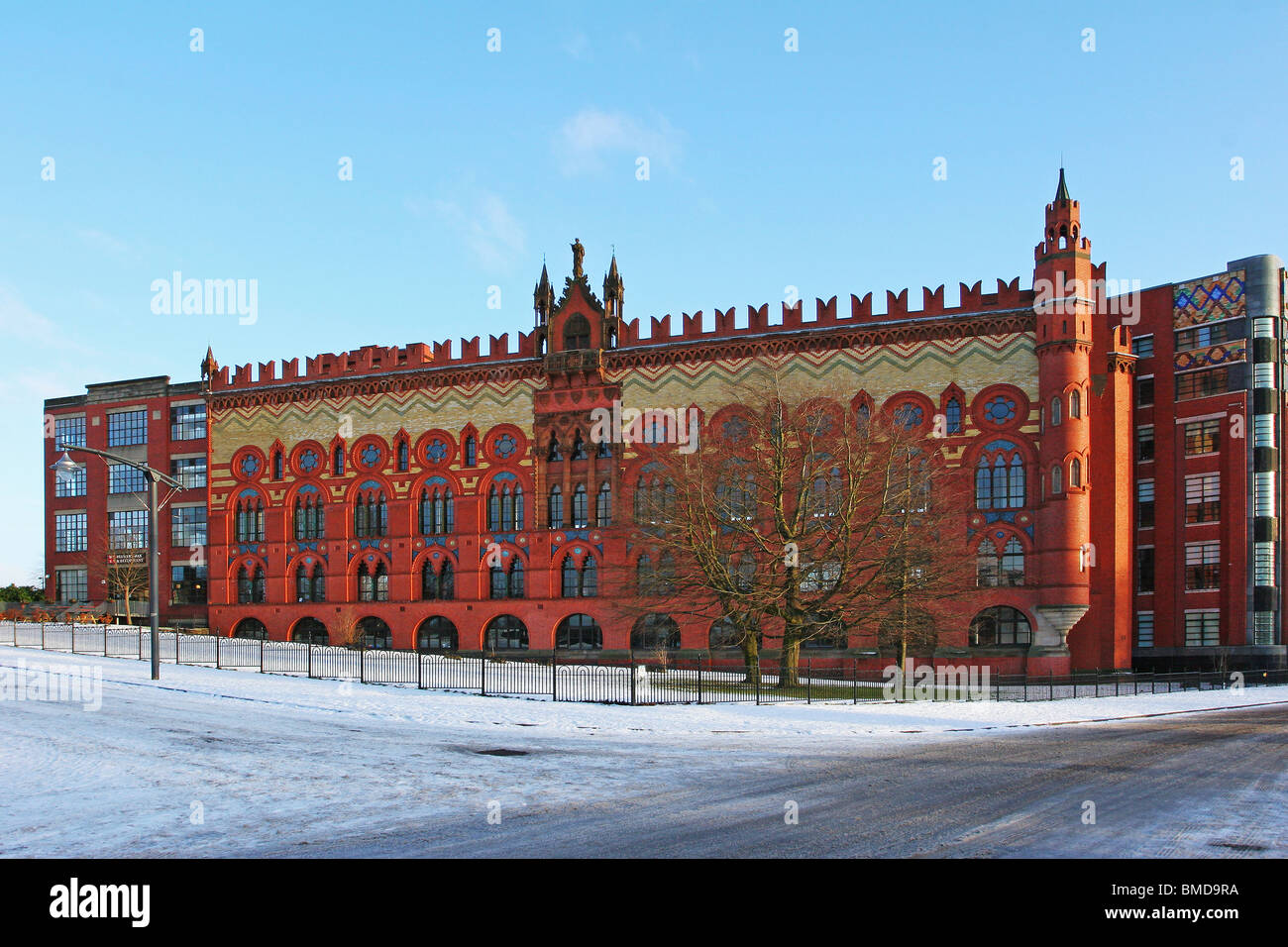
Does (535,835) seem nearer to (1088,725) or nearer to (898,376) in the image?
(1088,725)

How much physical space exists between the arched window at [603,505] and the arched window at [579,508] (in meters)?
0.66

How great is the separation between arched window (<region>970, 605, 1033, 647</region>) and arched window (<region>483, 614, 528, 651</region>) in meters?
20.8

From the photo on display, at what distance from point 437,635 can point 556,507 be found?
8.96 meters

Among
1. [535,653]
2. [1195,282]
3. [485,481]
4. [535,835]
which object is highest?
[1195,282]

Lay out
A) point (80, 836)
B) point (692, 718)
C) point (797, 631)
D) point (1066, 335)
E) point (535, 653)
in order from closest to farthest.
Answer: point (80, 836) < point (692, 718) < point (797, 631) < point (1066, 335) < point (535, 653)

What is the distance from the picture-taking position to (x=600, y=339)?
178 ft

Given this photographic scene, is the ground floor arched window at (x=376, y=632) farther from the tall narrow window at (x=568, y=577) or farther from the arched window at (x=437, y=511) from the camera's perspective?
the tall narrow window at (x=568, y=577)

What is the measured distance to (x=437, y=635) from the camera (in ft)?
185

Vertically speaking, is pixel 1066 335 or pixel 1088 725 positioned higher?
pixel 1066 335

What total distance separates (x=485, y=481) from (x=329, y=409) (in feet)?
33.5

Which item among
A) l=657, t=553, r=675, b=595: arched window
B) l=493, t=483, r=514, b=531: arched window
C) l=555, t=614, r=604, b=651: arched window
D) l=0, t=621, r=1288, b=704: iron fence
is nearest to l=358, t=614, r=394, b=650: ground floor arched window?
l=493, t=483, r=514, b=531: arched window
